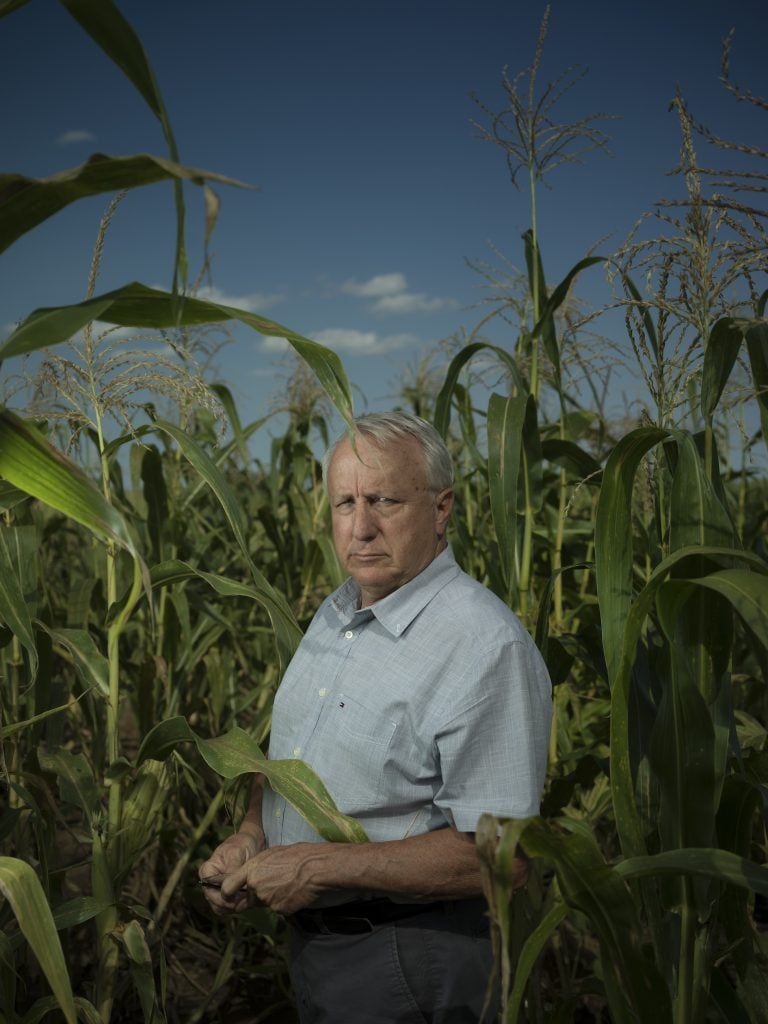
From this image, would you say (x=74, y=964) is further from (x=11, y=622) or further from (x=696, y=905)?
(x=696, y=905)

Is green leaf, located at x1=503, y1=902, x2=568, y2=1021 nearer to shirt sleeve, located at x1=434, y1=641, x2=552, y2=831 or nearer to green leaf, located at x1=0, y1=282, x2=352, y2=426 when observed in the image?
shirt sleeve, located at x1=434, y1=641, x2=552, y2=831

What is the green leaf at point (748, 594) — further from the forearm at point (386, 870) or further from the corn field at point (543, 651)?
the forearm at point (386, 870)

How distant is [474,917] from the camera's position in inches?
65.2

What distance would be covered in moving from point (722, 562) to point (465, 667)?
1.50ft

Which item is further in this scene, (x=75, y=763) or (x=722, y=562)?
(x=75, y=763)

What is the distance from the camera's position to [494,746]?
4.96 feet

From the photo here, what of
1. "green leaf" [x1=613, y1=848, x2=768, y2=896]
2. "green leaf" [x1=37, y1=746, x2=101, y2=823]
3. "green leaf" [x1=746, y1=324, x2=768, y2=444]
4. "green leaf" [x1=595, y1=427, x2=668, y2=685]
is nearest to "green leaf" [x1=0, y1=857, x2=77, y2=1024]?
"green leaf" [x1=37, y1=746, x2=101, y2=823]

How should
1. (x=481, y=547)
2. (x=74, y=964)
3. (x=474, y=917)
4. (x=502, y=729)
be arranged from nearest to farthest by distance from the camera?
(x=502, y=729) → (x=474, y=917) → (x=74, y=964) → (x=481, y=547)

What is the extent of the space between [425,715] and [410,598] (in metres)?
0.24

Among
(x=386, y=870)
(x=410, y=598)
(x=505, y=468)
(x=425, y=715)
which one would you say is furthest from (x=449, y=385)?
(x=386, y=870)

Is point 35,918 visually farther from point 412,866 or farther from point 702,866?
point 702,866

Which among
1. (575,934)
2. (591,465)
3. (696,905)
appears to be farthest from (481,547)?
(696,905)

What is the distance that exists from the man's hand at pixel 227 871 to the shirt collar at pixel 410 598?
0.51 meters

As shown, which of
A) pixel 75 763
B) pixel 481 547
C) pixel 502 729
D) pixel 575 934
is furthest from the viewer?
pixel 481 547
